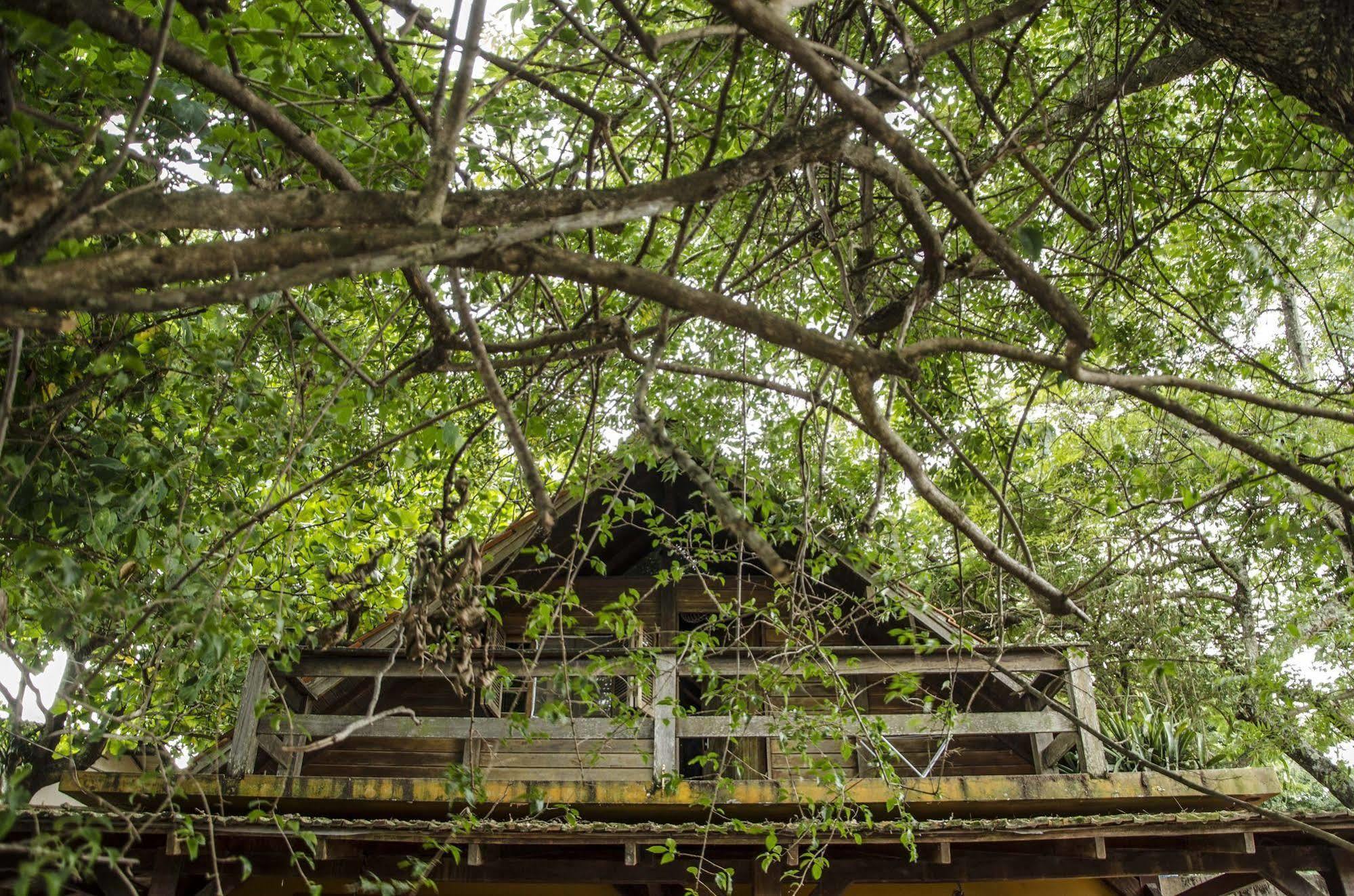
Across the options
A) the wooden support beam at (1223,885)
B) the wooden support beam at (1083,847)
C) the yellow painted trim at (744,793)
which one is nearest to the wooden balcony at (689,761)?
the yellow painted trim at (744,793)

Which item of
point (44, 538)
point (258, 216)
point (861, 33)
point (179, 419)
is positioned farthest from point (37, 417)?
point (861, 33)

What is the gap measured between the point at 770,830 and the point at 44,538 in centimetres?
349

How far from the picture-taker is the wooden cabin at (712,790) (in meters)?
4.76

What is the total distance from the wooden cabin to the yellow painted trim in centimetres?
2

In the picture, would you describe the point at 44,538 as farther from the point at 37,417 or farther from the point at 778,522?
the point at 778,522

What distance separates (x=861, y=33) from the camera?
5156mm

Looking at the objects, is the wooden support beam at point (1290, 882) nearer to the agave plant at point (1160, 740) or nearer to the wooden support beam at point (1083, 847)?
the agave plant at point (1160, 740)

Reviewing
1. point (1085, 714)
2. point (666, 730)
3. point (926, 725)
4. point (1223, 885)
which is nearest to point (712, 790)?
point (666, 730)

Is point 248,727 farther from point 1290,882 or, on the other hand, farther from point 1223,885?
point 1223,885

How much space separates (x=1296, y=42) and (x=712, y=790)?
14.1ft

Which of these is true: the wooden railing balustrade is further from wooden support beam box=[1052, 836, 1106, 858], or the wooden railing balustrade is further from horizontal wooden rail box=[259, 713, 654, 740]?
wooden support beam box=[1052, 836, 1106, 858]

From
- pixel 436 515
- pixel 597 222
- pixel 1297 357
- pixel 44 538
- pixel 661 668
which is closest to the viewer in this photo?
pixel 597 222

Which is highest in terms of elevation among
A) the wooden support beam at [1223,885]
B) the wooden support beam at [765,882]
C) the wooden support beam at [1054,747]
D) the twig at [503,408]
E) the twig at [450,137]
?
the twig at [450,137]

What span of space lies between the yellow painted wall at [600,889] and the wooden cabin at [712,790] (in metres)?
0.02
